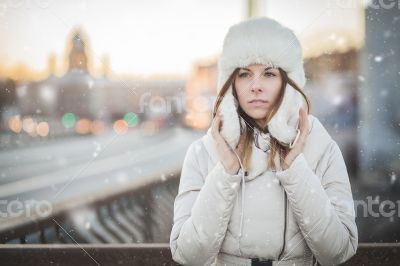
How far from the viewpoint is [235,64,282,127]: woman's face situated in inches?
71.6

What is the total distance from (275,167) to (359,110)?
5276 millimetres

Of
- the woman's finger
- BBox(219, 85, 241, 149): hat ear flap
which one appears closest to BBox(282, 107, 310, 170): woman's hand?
the woman's finger

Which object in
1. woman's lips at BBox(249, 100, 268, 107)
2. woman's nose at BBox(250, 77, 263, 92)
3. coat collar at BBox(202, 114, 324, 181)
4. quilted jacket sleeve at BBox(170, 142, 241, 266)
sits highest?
woman's nose at BBox(250, 77, 263, 92)

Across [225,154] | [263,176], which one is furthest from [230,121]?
[263,176]

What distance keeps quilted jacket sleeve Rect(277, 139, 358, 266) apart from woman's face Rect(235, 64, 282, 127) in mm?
269

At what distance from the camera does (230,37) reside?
1986 mm

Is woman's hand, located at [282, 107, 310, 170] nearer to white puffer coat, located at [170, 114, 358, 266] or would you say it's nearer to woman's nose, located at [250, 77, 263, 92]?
white puffer coat, located at [170, 114, 358, 266]

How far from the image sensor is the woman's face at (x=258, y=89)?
5.96ft

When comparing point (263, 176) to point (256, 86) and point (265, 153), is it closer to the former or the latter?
point (265, 153)

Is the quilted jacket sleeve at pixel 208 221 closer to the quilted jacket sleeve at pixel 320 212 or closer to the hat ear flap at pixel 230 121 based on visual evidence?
the hat ear flap at pixel 230 121

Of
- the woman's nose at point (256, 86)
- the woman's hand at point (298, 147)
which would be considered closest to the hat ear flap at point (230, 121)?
the woman's nose at point (256, 86)

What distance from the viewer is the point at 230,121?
1774mm

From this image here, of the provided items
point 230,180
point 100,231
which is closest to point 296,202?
point 230,180

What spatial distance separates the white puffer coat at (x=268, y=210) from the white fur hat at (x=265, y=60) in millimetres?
133
